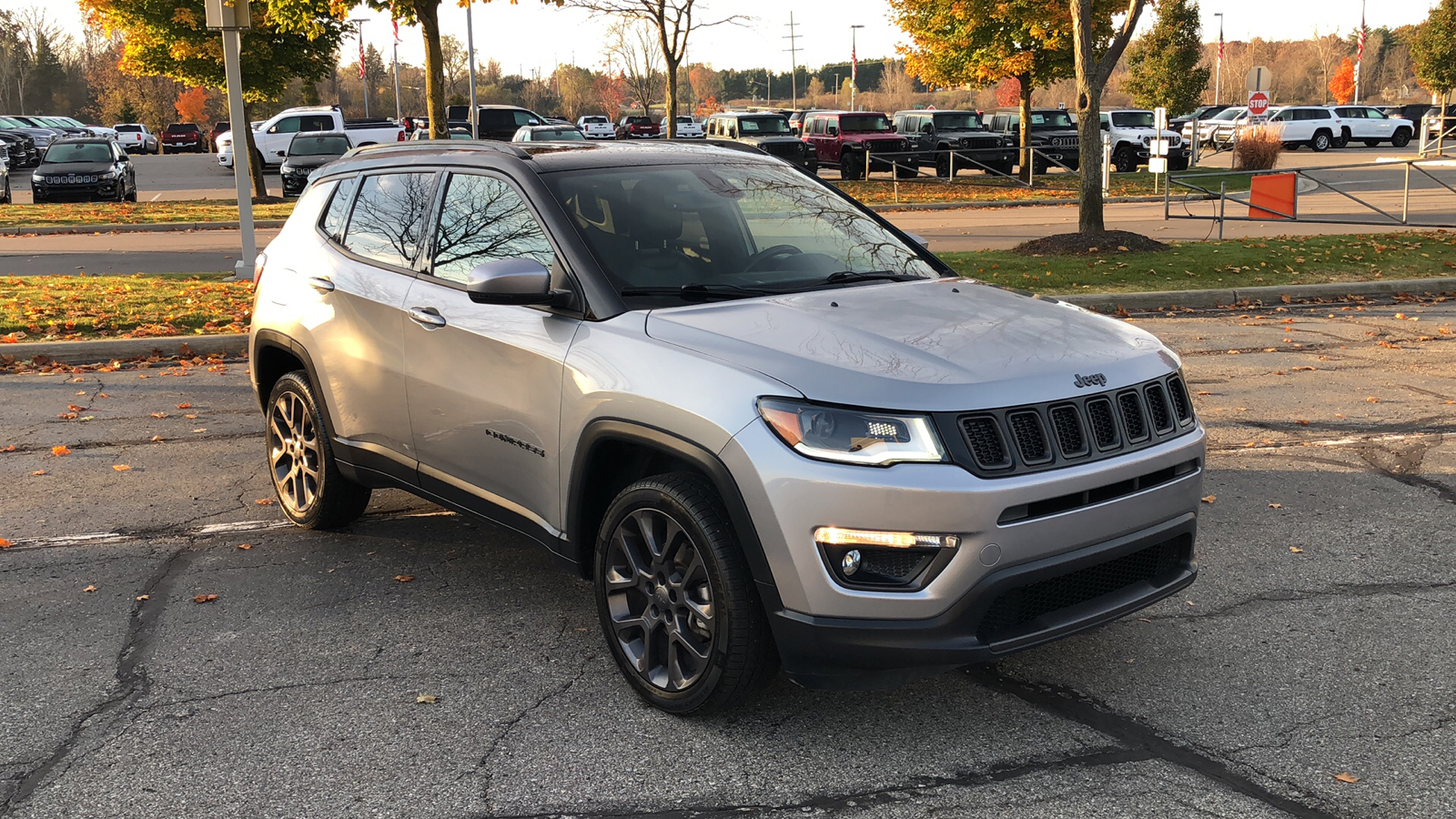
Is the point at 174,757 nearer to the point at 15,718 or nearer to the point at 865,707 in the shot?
the point at 15,718

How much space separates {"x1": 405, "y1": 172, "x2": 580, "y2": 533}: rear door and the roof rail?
0.12m

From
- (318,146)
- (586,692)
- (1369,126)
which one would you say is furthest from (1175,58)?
(586,692)

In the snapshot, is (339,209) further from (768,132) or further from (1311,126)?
(1311,126)

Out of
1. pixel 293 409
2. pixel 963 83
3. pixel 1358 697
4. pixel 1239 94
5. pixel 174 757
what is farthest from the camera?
pixel 1239 94

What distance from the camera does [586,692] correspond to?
4066mm

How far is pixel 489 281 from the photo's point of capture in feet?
13.1

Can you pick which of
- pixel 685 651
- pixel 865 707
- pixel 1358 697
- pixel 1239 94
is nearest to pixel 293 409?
pixel 685 651

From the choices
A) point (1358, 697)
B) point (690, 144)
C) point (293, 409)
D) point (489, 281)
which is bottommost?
point (1358, 697)

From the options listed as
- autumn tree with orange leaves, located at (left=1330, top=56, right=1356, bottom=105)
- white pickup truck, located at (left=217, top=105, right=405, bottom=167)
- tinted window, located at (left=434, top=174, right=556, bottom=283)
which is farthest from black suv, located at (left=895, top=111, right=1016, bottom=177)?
autumn tree with orange leaves, located at (left=1330, top=56, right=1356, bottom=105)

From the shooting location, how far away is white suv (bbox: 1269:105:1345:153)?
51.5 metres

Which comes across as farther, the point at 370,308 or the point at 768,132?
the point at 768,132

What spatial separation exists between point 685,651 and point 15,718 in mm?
2138

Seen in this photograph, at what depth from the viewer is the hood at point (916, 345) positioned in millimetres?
3402

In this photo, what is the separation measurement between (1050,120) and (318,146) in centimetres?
2059
